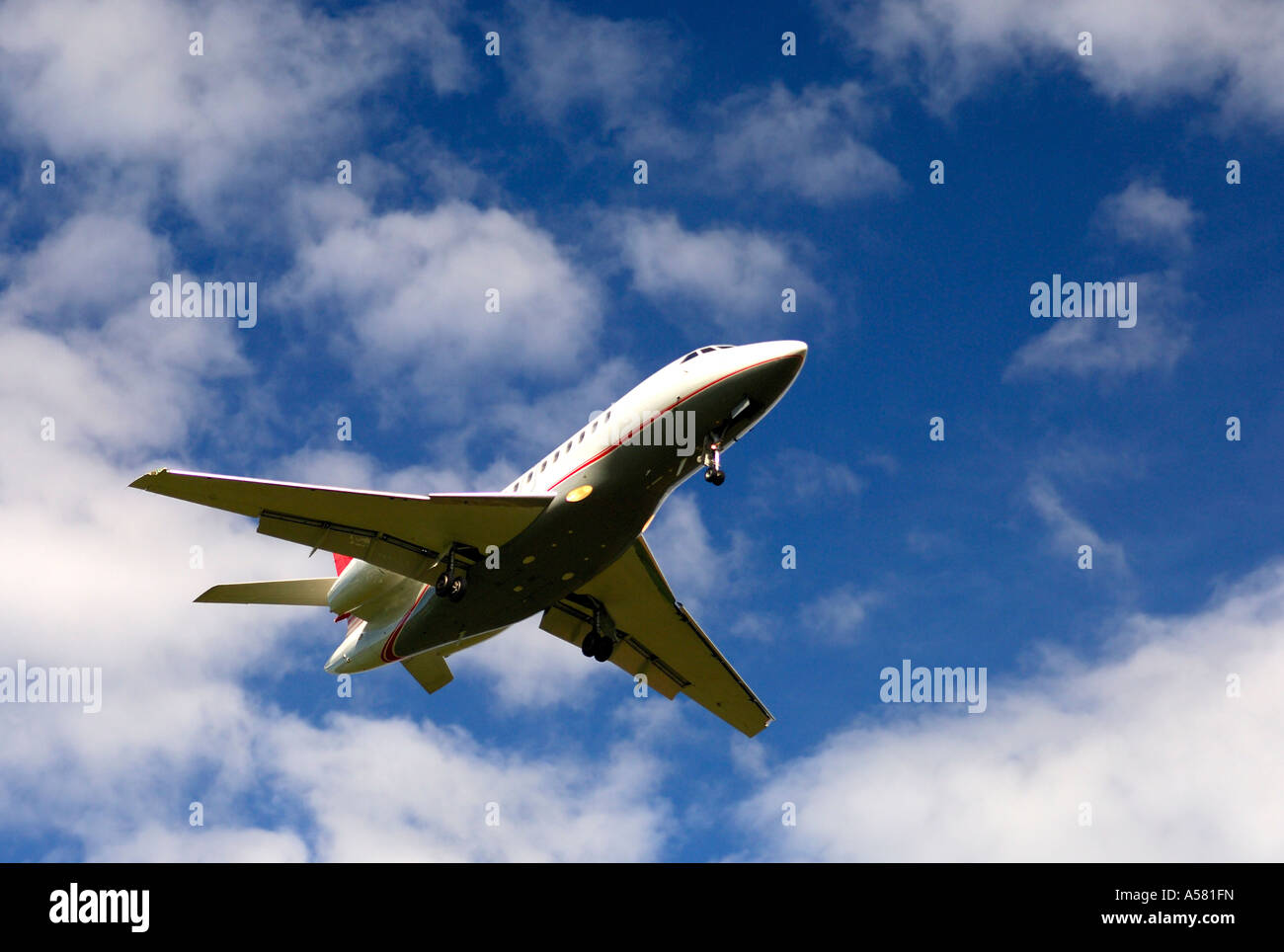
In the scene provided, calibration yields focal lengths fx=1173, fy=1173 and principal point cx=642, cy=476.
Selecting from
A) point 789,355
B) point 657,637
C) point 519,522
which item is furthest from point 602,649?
point 789,355

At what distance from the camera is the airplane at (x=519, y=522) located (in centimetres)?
3016

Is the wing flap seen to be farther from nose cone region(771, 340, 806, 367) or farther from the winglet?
nose cone region(771, 340, 806, 367)

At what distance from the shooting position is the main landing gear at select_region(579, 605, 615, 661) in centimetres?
3784

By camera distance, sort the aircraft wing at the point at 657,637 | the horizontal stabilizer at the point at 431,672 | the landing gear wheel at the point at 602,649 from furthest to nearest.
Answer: the horizontal stabilizer at the point at 431,672
the landing gear wheel at the point at 602,649
the aircraft wing at the point at 657,637

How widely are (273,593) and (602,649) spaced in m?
10.5

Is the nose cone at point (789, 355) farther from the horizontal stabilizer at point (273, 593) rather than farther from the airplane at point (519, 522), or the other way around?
the horizontal stabilizer at point (273, 593)

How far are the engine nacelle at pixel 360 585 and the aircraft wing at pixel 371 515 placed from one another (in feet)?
8.04

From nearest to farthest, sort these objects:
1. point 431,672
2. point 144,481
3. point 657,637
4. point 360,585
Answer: point 144,481, point 360,585, point 657,637, point 431,672

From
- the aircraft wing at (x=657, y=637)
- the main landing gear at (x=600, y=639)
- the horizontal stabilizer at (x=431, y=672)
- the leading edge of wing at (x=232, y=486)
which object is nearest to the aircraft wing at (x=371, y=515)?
the leading edge of wing at (x=232, y=486)

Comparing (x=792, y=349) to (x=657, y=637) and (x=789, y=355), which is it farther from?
(x=657, y=637)

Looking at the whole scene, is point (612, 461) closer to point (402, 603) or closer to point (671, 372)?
point (671, 372)

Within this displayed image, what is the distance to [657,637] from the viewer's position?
129 ft
